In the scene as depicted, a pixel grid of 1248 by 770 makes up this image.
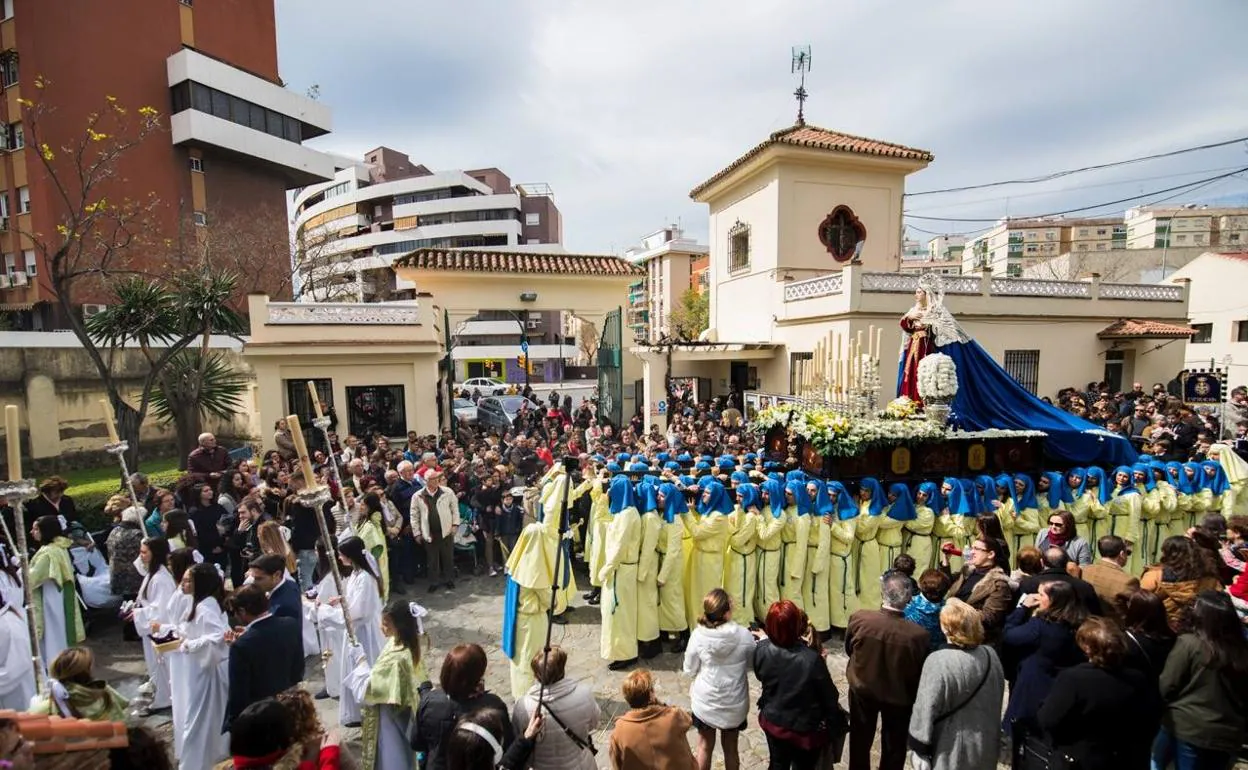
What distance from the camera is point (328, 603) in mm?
4699

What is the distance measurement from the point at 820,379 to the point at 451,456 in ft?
20.5

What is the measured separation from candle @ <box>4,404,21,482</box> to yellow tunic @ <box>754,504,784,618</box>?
18.8 ft

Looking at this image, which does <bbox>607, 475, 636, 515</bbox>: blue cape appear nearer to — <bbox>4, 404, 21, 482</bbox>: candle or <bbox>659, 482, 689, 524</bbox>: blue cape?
<bbox>659, 482, 689, 524</bbox>: blue cape

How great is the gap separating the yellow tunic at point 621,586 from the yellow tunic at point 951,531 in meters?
3.21

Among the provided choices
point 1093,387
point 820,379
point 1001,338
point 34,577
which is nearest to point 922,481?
point 820,379

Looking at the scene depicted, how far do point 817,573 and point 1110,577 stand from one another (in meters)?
2.50

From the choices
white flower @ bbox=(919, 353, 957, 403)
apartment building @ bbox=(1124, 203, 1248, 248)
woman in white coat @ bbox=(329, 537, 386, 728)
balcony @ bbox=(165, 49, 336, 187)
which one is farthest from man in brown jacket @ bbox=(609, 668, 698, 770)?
apartment building @ bbox=(1124, 203, 1248, 248)

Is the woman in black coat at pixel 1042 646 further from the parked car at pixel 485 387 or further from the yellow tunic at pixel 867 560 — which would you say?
the parked car at pixel 485 387

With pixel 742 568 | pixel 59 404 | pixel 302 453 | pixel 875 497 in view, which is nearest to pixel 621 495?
pixel 742 568

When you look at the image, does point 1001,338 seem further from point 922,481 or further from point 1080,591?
point 1080,591

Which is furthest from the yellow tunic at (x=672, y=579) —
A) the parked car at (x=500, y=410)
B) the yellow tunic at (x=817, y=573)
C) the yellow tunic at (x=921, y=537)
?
the parked car at (x=500, y=410)

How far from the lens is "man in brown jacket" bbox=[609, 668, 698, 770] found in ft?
9.98

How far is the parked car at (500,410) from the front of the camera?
1833 centimetres

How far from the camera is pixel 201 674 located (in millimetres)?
4324
